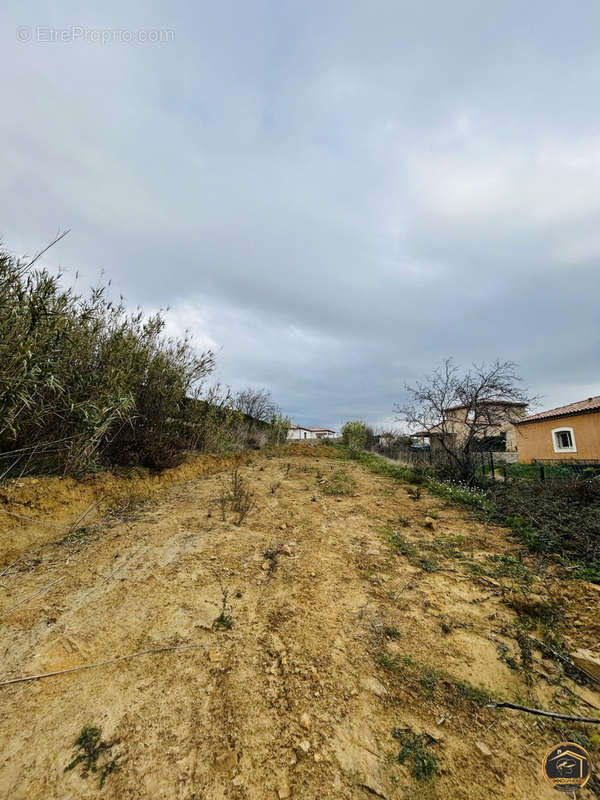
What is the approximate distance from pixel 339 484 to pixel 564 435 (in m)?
16.3

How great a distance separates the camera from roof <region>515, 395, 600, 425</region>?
1462 centimetres

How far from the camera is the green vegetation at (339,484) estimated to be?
5760 mm

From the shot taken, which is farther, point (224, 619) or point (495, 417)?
point (495, 417)

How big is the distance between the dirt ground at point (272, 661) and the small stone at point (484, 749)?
0.03 m

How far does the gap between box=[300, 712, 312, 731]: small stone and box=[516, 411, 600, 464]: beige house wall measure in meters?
14.2

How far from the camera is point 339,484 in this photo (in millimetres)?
6316

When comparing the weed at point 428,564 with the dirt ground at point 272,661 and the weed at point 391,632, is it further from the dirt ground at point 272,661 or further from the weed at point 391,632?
the weed at point 391,632

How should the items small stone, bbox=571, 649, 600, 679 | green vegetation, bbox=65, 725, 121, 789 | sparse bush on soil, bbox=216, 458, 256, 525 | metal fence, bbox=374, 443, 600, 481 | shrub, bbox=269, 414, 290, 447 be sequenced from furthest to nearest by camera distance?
shrub, bbox=269, 414, 290, 447 → metal fence, bbox=374, 443, 600, 481 → sparse bush on soil, bbox=216, 458, 256, 525 → small stone, bbox=571, 649, 600, 679 → green vegetation, bbox=65, 725, 121, 789

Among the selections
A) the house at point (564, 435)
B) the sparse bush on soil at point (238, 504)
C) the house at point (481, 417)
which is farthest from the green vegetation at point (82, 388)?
the house at point (564, 435)

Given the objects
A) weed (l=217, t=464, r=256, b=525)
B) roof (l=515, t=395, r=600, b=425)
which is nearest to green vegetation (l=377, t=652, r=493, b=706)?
weed (l=217, t=464, r=256, b=525)

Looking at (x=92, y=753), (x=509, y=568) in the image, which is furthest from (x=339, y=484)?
(x=92, y=753)

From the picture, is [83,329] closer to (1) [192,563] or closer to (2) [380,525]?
(1) [192,563]

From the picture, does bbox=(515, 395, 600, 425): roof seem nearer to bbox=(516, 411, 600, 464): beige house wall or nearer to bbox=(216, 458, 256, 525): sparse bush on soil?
bbox=(516, 411, 600, 464): beige house wall

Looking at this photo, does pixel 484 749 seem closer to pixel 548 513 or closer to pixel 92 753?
pixel 92 753
